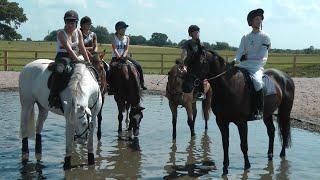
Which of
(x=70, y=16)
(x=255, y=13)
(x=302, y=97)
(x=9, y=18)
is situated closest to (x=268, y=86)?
(x=255, y=13)

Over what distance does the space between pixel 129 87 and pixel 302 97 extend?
9.06m

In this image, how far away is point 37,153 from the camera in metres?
7.95

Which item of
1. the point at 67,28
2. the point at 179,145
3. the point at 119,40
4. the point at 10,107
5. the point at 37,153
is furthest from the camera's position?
the point at 10,107

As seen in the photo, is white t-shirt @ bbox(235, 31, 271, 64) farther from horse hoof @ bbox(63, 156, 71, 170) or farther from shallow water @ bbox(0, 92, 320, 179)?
horse hoof @ bbox(63, 156, 71, 170)

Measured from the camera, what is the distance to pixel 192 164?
25.7 feet

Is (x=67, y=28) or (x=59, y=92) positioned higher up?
(x=67, y=28)

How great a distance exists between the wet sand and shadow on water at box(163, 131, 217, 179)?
11.8ft

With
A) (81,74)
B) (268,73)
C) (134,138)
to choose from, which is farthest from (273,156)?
(81,74)

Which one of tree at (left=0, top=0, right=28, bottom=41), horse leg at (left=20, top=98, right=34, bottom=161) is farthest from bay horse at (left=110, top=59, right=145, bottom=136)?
tree at (left=0, top=0, right=28, bottom=41)

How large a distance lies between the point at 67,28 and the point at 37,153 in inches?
89.2

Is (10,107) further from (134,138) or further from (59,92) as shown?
(59,92)

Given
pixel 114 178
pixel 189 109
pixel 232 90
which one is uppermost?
pixel 232 90

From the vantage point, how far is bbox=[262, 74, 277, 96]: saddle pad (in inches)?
305

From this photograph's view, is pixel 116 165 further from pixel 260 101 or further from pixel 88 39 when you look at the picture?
pixel 88 39
